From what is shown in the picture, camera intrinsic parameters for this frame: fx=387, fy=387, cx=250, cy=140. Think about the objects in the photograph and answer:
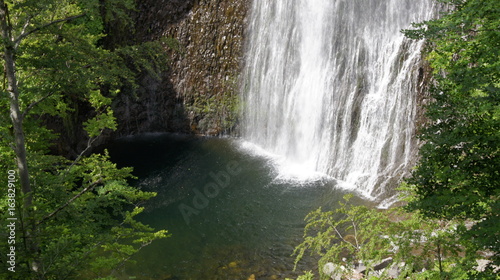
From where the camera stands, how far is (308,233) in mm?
12242

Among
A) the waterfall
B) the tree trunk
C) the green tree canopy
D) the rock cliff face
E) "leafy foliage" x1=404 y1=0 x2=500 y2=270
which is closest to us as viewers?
"leafy foliage" x1=404 y1=0 x2=500 y2=270

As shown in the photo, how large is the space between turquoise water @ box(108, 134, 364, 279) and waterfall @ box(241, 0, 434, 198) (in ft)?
4.61

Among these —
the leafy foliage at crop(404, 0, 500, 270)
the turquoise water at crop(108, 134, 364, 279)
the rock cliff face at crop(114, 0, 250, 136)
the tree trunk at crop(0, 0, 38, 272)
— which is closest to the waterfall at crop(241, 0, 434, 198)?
the rock cliff face at crop(114, 0, 250, 136)

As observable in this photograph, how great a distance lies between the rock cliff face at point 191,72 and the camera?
71.9ft

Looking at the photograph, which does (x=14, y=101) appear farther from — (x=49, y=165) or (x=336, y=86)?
(x=336, y=86)

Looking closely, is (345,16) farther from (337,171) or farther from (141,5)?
Answer: (141,5)

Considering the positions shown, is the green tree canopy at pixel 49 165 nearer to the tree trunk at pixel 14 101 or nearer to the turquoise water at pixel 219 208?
the tree trunk at pixel 14 101

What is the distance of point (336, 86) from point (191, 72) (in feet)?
31.9

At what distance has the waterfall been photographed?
557 inches

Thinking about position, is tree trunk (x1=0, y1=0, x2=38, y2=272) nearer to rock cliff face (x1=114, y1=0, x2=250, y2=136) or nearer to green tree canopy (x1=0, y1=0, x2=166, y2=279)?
green tree canopy (x1=0, y1=0, x2=166, y2=279)

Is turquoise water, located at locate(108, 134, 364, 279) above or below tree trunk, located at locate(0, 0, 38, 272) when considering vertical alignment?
below

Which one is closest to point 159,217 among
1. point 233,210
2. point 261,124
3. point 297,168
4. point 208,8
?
point 233,210

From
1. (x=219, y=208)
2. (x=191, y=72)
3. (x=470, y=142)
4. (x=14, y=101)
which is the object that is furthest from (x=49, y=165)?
(x=191, y=72)

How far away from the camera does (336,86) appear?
54.8 ft
